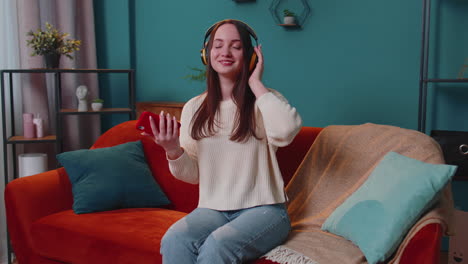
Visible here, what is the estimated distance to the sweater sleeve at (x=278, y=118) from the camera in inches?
62.7

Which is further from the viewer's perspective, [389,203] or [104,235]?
[104,235]

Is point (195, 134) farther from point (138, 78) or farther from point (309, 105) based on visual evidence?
point (138, 78)

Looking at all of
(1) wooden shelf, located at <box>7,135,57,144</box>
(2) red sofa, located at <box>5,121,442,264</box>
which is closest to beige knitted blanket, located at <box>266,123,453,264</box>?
(2) red sofa, located at <box>5,121,442,264</box>

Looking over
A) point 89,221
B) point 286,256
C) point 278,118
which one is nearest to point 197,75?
point 89,221

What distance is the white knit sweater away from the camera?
161 centimetres

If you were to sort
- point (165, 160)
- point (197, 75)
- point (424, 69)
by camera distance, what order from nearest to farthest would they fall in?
point (165, 160) < point (424, 69) < point (197, 75)

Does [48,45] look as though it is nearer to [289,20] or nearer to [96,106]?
[96,106]

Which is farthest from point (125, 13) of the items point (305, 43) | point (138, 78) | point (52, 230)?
point (52, 230)

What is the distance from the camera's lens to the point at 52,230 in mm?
2080

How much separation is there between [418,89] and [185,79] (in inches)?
66.6

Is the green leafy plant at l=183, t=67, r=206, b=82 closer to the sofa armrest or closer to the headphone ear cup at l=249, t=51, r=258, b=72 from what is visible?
the sofa armrest

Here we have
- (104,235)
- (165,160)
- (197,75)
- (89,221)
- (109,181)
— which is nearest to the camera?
(104,235)

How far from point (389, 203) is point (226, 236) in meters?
0.54

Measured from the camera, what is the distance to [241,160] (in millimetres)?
1695
